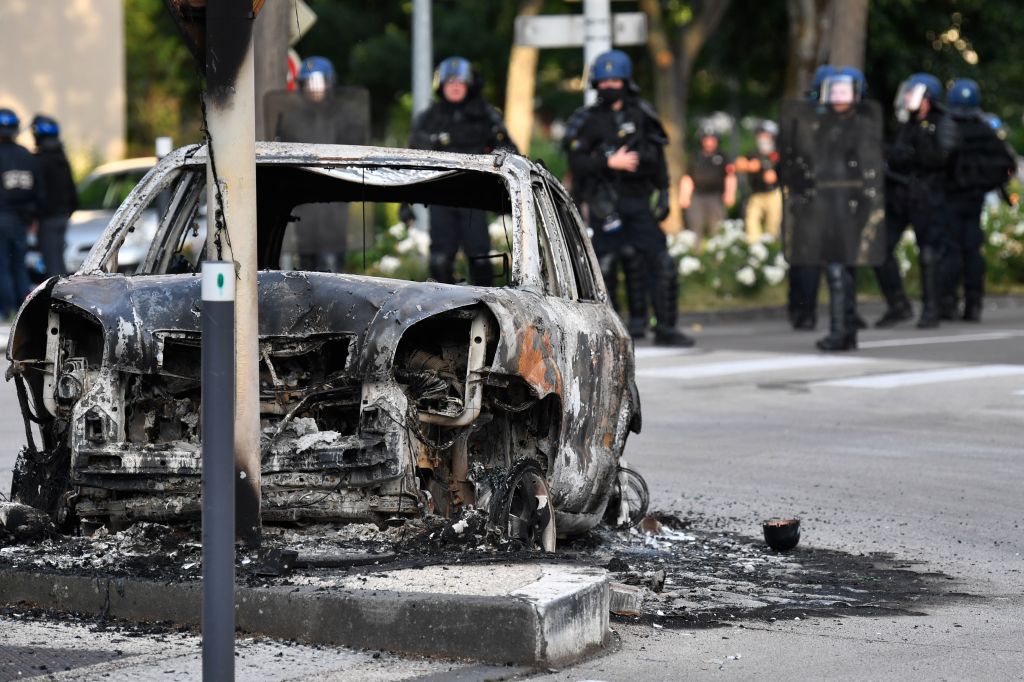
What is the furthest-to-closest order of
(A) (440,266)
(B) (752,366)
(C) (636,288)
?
(C) (636,288) < (A) (440,266) < (B) (752,366)

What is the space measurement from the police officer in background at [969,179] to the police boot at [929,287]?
365 mm

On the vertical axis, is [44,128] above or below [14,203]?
above

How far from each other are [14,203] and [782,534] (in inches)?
533

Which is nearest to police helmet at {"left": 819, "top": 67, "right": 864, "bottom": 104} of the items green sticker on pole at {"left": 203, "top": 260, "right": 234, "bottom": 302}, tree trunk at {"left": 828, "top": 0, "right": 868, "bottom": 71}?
tree trunk at {"left": 828, "top": 0, "right": 868, "bottom": 71}

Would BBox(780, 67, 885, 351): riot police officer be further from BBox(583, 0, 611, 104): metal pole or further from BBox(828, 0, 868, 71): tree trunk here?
BBox(828, 0, 868, 71): tree trunk

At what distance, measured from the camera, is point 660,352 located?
17.0m

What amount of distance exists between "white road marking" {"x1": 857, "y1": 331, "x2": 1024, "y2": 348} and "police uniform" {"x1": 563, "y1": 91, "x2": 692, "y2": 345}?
177cm

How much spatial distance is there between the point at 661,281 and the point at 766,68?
21.5 m

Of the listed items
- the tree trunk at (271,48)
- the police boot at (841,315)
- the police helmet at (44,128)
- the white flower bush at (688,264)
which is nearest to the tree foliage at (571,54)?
the white flower bush at (688,264)

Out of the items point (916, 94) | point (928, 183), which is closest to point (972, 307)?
point (928, 183)

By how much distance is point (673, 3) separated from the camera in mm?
38031

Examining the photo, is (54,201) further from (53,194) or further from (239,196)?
(239,196)

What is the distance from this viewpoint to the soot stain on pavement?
624 centimetres

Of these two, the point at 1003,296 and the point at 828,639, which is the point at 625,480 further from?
the point at 1003,296
